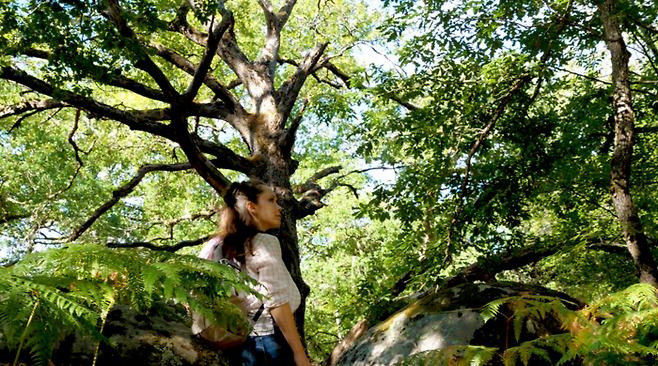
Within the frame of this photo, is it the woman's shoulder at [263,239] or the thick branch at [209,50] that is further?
the thick branch at [209,50]

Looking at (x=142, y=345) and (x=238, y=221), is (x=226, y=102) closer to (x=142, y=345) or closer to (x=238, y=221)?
(x=238, y=221)

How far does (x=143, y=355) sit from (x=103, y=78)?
4.05 m

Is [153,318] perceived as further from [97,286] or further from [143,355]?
[97,286]

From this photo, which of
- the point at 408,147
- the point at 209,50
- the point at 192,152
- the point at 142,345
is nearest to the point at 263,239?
the point at 142,345

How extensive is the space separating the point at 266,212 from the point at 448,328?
2.19 metres

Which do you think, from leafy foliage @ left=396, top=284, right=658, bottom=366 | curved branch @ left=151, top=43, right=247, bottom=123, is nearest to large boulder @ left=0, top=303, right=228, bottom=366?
leafy foliage @ left=396, top=284, right=658, bottom=366

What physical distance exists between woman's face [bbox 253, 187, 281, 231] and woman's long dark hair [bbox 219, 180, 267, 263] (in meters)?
0.03

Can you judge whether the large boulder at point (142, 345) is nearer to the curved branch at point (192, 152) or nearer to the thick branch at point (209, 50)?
the curved branch at point (192, 152)

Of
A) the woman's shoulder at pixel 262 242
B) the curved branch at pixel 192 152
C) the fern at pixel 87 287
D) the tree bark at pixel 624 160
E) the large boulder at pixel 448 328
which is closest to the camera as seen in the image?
the fern at pixel 87 287

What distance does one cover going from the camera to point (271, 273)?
7.63 feet

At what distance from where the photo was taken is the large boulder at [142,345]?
2262 mm

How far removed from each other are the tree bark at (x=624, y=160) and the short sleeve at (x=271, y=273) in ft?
9.97

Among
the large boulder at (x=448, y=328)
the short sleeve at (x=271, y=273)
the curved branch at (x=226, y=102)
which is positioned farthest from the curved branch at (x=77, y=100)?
the short sleeve at (x=271, y=273)

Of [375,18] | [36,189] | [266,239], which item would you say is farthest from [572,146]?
[36,189]
